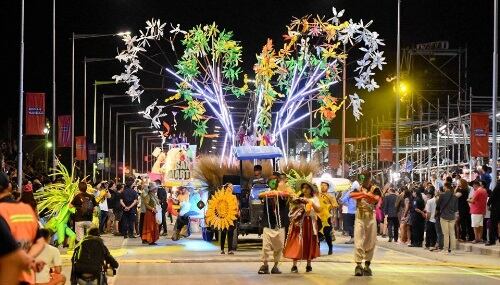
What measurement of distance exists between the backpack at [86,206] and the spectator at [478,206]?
1052cm

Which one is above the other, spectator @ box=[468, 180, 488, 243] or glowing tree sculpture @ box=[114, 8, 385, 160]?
glowing tree sculpture @ box=[114, 8, 385, 160]

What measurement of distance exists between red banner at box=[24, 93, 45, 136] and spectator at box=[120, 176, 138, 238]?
22.1 feet

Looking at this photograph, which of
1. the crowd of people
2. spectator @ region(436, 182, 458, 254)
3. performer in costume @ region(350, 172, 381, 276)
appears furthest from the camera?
spectator @ region(436, 182, 458, 254)

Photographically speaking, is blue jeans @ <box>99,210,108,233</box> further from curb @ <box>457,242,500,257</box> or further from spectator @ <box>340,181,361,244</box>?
curb @ <box>457,242,500,257</box>

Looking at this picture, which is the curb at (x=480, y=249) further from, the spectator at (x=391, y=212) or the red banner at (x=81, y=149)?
the red banner at (x=81, y=149)

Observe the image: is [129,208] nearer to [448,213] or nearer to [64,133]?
[448,213]

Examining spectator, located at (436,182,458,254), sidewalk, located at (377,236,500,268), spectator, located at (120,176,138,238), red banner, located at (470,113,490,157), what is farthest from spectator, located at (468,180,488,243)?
spectator, located at (120,176,138,238)

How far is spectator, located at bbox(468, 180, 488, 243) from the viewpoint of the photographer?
24.6 meters

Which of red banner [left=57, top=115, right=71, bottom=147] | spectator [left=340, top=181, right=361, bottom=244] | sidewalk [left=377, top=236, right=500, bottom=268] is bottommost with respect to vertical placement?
sidewalk [left=377, top=236, right=500, bottom=268]

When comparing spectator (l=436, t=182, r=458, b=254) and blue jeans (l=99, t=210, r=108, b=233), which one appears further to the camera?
blue jeans (l=99, t=210, r=108, b=233)

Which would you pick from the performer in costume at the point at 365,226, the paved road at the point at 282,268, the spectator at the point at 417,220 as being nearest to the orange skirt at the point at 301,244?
the paved road at the point at 282,268

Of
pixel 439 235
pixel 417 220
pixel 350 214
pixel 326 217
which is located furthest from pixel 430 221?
pixel 326 217

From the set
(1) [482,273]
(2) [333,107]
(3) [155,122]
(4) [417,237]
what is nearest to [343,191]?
(2) [333,107]

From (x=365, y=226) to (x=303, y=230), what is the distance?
1260 millimetres
